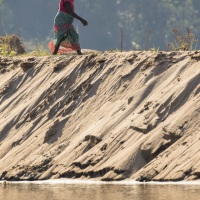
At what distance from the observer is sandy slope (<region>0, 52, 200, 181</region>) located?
17578mm

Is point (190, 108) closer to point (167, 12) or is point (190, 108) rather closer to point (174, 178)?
point (174, 178)

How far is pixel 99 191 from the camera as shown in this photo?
16.0 metres

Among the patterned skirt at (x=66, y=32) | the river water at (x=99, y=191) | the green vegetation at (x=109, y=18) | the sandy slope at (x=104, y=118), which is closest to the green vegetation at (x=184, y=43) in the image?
the sandy slope at (x=104, y=118)

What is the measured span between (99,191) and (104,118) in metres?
3.59

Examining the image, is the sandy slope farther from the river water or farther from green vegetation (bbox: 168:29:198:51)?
green vegetation (bbox: 168:29:198:51)

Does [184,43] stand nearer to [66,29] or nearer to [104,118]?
[66,29]

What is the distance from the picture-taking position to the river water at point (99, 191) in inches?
589

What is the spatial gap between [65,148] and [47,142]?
75 centimetres

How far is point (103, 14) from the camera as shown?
450 feet

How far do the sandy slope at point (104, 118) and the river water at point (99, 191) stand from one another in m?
0.39

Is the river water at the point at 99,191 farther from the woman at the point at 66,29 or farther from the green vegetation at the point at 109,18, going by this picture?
the green vegetation at the point at 109,18

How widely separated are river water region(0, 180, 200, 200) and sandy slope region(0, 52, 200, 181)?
0.39 metres

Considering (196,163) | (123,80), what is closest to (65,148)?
(123,80)

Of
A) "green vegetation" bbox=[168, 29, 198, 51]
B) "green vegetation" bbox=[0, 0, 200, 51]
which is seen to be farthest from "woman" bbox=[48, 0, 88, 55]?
"green vegetation" bbox=[0, 0, 200, 51]
